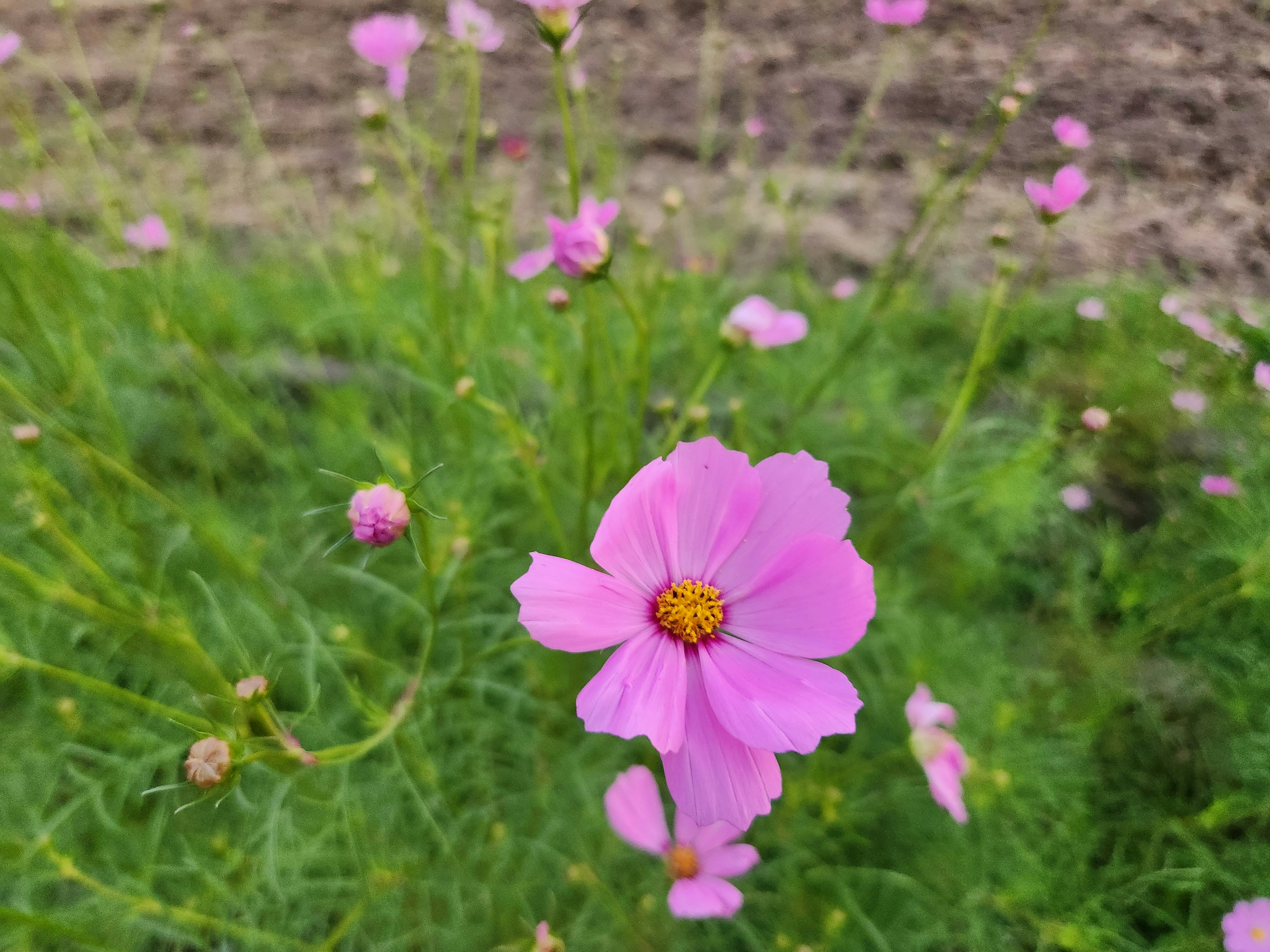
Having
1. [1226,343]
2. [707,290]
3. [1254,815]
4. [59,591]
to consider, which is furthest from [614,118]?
[1254,815]

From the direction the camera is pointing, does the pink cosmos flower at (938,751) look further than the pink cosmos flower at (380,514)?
Yes

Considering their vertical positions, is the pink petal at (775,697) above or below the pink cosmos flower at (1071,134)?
below

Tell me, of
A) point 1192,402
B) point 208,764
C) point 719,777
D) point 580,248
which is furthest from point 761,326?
point 1192,402

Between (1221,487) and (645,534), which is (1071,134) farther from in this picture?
(645,534)

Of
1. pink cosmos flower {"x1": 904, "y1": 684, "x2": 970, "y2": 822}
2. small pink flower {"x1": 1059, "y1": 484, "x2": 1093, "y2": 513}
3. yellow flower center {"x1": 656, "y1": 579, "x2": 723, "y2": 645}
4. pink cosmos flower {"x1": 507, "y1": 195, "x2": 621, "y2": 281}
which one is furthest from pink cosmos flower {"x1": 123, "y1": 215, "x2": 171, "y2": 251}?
small pink flower {"x1": 1059, "y1": 484, "x2": 1093, "y2": 513}

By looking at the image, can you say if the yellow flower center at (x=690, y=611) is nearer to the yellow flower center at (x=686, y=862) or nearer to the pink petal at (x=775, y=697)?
the pink petal at (x=775, y=697)

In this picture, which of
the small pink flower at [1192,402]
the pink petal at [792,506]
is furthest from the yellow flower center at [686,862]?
the small pink flower at [1192,402]

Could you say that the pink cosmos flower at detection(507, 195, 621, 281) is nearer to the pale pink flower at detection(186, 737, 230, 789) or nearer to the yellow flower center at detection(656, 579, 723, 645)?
the yellow flower center at detection(656, 579, 723, 645)
